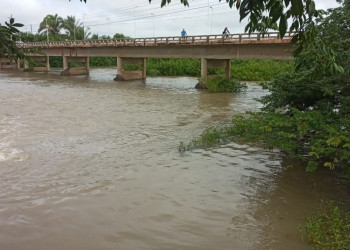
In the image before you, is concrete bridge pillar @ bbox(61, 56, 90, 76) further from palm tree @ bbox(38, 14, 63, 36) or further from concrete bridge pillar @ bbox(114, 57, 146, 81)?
palm tree @ bbox(38, 14, 63, 36)

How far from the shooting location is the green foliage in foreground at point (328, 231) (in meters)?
4.96

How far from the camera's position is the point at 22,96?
23.6 metres

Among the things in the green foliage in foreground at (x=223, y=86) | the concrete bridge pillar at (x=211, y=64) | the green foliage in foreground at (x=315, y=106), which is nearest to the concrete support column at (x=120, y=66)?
the concrete bridge pillar at (x=211, y=64)

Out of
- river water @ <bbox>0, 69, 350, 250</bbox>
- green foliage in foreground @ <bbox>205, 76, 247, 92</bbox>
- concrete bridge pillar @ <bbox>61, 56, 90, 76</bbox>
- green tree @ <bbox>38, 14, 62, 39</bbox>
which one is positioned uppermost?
green tree @ <bbox>38, 14, 62, 39</bbox>

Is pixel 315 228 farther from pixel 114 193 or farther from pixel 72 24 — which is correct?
pixel 72 24

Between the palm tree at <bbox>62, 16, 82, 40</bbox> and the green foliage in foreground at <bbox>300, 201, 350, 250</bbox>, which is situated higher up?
the palm tree at <bbox>62, 16, 82, 40</bbox>

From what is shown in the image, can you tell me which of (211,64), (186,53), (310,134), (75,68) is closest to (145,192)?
(310,134)

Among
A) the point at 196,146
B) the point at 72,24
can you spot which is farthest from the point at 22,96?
the point at 72,24

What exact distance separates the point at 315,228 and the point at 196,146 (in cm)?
557

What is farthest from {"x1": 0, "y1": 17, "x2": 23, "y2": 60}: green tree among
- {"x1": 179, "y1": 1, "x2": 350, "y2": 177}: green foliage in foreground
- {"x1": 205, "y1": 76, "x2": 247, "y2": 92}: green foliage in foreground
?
{"x1": 205, "y1": 76, "x2": 247, "y2": 92}: green foliage in foreground

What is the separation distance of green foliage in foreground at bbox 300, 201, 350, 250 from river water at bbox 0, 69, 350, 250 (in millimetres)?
188

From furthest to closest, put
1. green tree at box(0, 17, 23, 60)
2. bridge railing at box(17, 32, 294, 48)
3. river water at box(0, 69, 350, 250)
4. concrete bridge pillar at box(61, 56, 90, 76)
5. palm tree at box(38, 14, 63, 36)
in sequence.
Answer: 1. palm tree at box(38, 14, 63, 36)
2. concrete bridge pillar at box(61, 56, 90, 76)
3. bridge railing at box(17, 32, 294, 48)
4. river water at box(0, 69, 350, 250)
5. green tree at box(0, 17, 23, 60)

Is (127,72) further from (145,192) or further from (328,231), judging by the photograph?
(328,231)

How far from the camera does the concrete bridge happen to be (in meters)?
25.3
